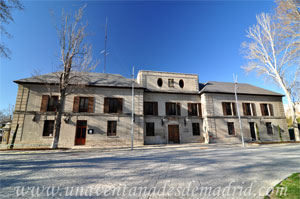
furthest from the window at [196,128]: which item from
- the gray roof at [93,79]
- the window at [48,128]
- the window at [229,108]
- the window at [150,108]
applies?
the window at [48,128]

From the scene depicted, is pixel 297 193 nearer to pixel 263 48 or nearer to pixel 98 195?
pixel 98 195

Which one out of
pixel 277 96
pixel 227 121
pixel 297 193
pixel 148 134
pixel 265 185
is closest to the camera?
pixel 297 193

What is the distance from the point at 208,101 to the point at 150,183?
17197 millimetres

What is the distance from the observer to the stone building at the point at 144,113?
47.6 feet

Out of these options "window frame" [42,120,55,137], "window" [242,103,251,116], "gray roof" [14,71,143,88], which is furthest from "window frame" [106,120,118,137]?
"window" [242,103,251,116]

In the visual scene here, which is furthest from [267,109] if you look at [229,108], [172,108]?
[172,108]

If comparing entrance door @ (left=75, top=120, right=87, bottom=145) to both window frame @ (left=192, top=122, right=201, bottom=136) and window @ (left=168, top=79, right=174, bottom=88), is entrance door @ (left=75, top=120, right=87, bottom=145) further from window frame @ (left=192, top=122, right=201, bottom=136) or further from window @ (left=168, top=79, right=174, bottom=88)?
window frame @ (left=192, top=122, right=201, bottom=136)

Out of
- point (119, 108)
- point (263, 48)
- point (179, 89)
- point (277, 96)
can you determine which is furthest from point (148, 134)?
point (277, 96)

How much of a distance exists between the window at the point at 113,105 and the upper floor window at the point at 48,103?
581 cm

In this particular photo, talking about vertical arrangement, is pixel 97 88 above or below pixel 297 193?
above

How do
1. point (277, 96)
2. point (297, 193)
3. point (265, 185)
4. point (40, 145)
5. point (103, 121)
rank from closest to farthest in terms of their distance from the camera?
point (297, 193), point (265, 185), point (40, 145), point (103, 121), point (277, 96)

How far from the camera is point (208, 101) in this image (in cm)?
1866

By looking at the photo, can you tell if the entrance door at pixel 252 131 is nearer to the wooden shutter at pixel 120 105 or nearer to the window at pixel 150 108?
the window at pixel 150 108

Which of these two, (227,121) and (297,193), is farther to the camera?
(227,121)
